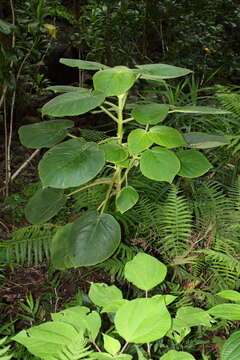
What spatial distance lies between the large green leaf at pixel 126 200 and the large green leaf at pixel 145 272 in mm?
457

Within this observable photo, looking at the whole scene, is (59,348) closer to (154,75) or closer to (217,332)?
(154,75)

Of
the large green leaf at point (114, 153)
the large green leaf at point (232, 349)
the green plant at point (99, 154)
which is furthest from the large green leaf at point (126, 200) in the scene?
the large green leaf at point (232, 349)

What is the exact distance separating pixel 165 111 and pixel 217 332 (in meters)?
0.84

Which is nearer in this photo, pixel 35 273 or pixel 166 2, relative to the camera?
pixel 35 273

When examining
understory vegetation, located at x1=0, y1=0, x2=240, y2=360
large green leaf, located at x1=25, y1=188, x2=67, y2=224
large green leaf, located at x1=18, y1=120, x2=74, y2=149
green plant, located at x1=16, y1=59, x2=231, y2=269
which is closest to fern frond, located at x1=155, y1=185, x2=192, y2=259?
understory vegetation, located at x1=0, y1=0, x2=240, y2=360

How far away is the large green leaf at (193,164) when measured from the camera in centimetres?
132

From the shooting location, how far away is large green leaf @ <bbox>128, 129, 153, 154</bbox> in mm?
1259

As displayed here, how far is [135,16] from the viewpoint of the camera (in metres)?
3.77

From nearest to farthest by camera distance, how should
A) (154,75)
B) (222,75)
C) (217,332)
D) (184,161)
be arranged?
(154,75)
(184,161)
(217,332)
(222,75)

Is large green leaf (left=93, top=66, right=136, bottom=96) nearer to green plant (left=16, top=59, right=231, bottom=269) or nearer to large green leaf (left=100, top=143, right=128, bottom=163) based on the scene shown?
green plant (left=16, top=59, right=231, bottom=269)

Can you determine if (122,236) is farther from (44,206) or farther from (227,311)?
(227,311)

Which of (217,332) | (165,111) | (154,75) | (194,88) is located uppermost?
(154,75)

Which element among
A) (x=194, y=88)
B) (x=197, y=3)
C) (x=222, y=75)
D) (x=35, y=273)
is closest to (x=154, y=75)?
(x=35, y=273)

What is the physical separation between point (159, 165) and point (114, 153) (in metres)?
0.16
